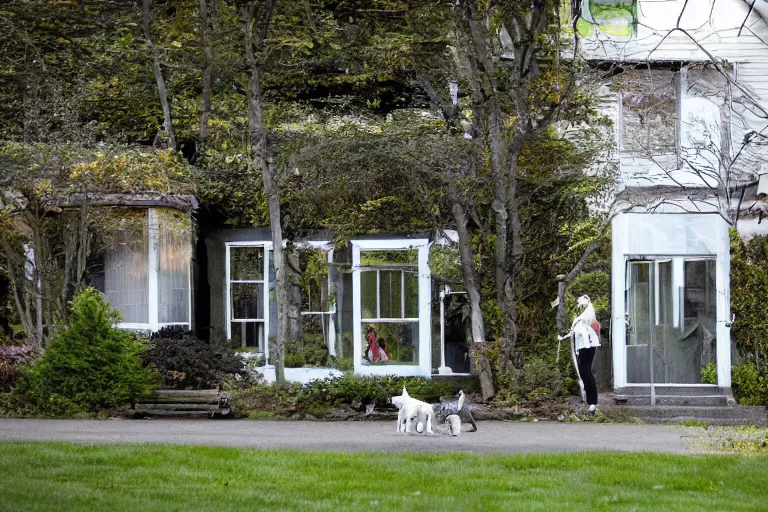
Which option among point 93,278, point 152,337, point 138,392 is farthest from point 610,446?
point 93,278

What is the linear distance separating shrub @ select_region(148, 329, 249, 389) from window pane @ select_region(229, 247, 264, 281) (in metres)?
2.43

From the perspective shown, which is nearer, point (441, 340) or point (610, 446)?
point (610, 446)

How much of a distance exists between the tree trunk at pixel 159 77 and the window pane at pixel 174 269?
6.55ft

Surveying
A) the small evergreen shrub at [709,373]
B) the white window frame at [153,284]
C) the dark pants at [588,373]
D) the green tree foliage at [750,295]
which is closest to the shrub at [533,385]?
the dark pants at [588,373]

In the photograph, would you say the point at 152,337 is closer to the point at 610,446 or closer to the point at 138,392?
the point at 138,392

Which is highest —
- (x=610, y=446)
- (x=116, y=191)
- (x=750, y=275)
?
(x=116, y=191)

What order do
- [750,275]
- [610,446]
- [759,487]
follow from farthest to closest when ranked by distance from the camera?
[750,275] → [610,446] → [759,487]

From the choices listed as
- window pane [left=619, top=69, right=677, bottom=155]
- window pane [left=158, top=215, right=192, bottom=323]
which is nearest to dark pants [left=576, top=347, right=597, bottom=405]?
window pane [left=158, top=215, right=192, bottom=323]

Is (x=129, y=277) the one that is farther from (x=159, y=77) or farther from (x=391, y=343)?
(x=391, y=343)

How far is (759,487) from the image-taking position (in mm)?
11133

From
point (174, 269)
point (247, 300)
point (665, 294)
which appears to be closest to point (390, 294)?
point (247, 300)

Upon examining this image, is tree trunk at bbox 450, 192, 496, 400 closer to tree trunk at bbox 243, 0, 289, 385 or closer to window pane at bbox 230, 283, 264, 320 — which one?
tree trunk at bbox 243, 0, 289, 385

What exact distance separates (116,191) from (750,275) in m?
10.6

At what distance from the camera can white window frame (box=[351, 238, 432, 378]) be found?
21.6m
